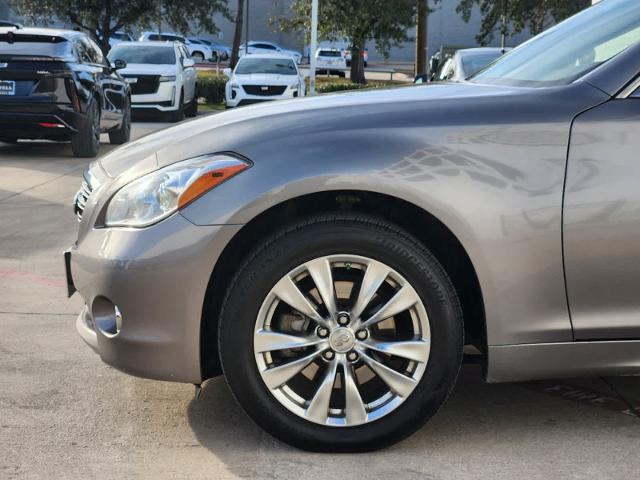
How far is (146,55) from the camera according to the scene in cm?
2219

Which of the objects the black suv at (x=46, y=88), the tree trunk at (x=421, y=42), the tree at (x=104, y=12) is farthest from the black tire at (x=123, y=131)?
the tree at (x=104, y=12)

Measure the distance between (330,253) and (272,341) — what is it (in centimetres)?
36

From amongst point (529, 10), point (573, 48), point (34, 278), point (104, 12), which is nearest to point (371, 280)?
point (573, 48)

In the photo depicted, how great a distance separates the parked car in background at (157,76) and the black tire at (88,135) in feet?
22.8

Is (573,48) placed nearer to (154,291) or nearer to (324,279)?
(324,279)

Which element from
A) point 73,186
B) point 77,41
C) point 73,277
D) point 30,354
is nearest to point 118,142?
point 77,41

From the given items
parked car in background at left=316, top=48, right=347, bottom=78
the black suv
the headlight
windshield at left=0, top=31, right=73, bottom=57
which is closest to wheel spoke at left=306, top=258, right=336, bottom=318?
the headlight

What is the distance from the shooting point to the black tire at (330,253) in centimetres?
346

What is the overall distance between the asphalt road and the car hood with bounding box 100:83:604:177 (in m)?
0.97

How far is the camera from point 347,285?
11.7 feet

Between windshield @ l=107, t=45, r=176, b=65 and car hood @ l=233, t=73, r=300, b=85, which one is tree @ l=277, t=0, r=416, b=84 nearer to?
car hood @ l=233, t=73, r=300, b=85

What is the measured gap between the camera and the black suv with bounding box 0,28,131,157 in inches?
495

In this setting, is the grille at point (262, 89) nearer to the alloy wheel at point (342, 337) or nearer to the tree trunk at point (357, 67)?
the tree trunk at point (357, 67)

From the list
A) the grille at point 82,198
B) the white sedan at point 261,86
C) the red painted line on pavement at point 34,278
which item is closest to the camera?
the grille at point 82,198
